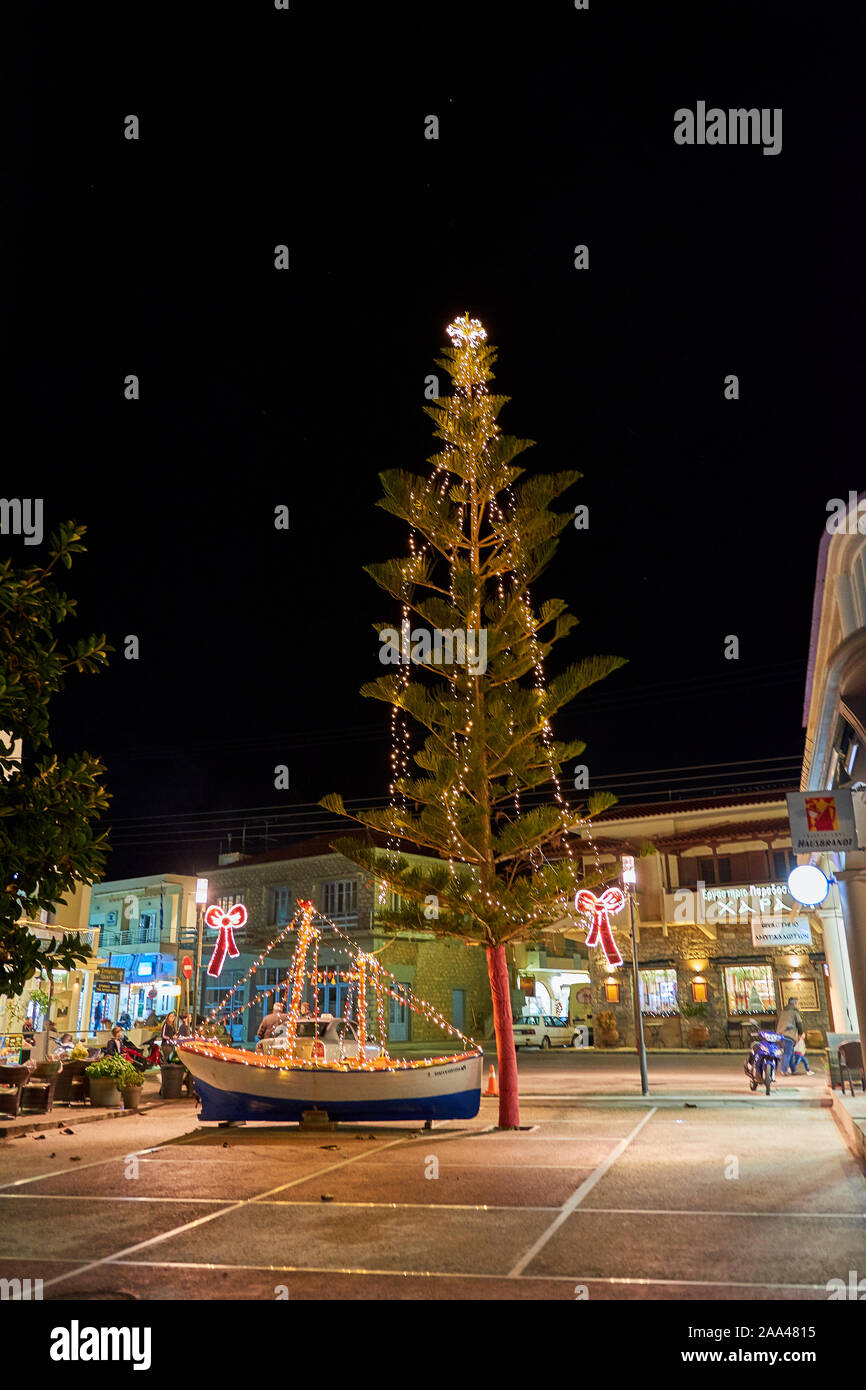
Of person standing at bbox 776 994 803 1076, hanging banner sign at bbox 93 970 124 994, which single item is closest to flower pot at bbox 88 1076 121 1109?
person standing at bbox 776 994 803 1076

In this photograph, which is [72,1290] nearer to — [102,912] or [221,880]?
[221,880]

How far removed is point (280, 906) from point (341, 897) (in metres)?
3.41

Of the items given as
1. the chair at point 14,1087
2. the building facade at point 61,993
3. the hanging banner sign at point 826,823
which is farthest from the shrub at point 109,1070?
the hanging banner sign at point 826,823

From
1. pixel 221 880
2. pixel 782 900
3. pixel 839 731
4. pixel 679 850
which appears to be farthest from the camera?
pixel 221 880

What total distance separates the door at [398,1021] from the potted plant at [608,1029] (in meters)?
7.11

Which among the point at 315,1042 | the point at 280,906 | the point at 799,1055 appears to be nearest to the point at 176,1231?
the point at 315,1042

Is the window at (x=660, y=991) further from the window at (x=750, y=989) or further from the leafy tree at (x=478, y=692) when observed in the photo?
the leafy tree at (x=478, y=692)

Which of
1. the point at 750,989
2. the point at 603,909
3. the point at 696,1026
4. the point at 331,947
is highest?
the point at 603,909

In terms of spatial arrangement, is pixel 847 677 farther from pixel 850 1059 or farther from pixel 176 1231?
pixel 850 1059

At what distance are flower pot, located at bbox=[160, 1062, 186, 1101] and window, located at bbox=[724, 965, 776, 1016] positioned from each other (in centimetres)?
1970

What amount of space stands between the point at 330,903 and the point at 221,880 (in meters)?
6.35

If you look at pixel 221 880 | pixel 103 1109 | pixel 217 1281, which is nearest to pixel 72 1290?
pixel 217 1281

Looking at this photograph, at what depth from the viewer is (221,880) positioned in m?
41.6

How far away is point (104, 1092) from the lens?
1744 centimetres
